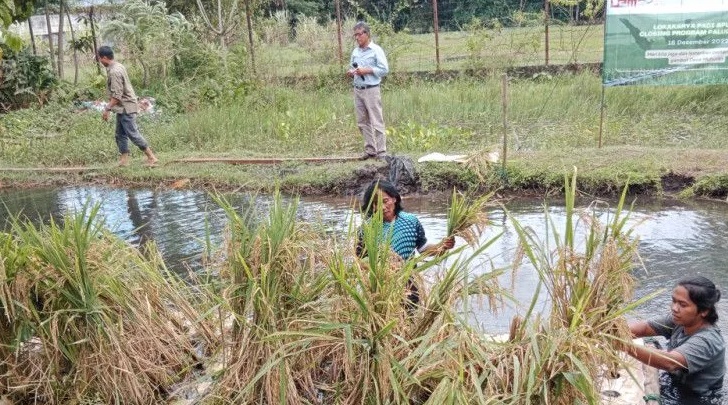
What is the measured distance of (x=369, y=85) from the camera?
9.26m

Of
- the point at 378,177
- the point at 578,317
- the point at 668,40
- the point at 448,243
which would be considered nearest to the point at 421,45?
the point at 668,40

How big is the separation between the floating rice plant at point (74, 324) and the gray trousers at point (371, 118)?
575cm

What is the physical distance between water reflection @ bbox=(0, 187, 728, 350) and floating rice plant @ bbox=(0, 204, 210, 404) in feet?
2.76

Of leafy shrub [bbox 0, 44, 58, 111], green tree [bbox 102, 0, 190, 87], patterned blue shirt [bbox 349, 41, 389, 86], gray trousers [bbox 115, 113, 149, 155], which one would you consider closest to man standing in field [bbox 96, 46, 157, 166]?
gray trousers [bbox 115, 113, 149, 155]

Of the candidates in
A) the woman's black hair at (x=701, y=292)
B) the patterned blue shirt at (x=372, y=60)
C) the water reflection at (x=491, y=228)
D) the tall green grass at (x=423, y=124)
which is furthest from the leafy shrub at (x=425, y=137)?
the woman's black hair at (x=701, y=292)

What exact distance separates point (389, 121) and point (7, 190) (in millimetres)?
5721

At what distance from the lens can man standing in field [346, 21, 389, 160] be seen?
29.7 ft

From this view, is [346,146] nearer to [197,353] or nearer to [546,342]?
[197,353]

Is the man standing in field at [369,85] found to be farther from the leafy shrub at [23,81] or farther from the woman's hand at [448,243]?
the leafy shrub at [23,81]

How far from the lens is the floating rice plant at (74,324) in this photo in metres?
3.70

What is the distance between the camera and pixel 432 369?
3.10 metres

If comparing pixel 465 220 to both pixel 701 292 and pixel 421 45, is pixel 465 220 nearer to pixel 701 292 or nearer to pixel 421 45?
pixel 701 292

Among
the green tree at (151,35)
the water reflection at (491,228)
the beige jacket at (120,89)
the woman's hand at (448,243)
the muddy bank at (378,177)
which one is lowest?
the water reflection at (491,228)

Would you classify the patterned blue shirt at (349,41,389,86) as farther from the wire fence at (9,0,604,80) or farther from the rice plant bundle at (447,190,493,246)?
the rice plant bundle at (447,190,493,246)
